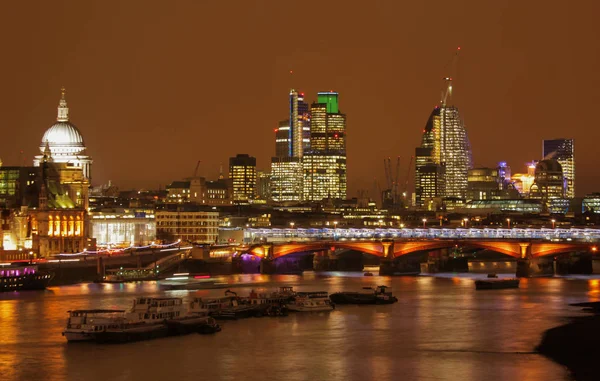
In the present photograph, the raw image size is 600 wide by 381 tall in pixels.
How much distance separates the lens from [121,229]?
190 metres

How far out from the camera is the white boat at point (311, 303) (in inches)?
3841

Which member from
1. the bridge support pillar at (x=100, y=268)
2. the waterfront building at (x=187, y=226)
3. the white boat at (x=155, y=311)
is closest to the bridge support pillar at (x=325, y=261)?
the waterfront building at (x=187, y=226)

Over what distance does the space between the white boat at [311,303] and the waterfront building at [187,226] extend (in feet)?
285

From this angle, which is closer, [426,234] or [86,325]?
[86,325]

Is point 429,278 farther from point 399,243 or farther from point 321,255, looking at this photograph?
point 321,255

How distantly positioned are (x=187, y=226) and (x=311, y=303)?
312ft

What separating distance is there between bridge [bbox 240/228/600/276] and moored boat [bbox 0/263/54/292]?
4140cm

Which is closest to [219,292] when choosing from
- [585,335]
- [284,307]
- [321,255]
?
[284,307]

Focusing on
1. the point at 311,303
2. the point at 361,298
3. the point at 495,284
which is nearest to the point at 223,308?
the point at 311,303

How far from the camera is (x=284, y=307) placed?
96938mm

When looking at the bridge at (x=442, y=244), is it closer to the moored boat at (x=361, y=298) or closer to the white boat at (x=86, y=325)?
the moored boat at (x=361, y=298)

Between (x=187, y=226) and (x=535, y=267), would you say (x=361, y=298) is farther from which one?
(x=187, y=226)

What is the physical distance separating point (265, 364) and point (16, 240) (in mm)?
90603

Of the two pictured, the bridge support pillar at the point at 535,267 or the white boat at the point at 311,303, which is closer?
the white boat at the point at 311,303
